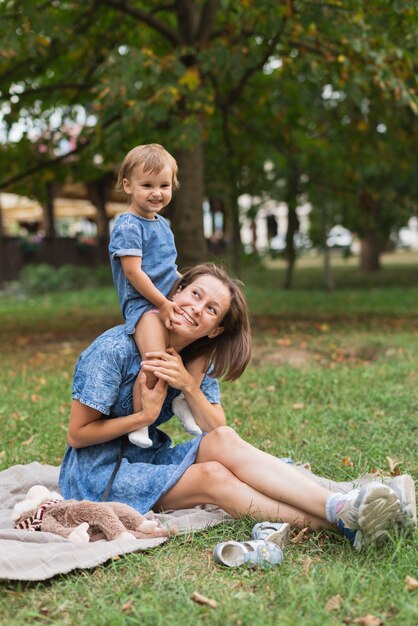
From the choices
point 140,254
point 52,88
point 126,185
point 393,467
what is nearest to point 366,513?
point 393,467

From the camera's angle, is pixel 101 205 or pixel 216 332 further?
pixel 101 205

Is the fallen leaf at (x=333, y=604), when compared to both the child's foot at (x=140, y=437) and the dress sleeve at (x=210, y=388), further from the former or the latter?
the dress sleeve at (x=210, y=388)

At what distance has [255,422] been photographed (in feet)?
17.9

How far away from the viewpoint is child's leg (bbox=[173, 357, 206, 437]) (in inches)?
143

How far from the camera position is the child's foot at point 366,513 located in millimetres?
2904

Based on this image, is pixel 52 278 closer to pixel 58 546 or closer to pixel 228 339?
pixel 228 339

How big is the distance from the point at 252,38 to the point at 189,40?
1139mm

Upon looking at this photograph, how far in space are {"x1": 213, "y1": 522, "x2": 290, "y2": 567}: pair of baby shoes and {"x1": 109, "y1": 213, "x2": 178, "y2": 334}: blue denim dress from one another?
106 centimetres

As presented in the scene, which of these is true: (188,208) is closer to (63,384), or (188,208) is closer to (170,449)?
(63,384)

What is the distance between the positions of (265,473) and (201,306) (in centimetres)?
76

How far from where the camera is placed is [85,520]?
3260 mm

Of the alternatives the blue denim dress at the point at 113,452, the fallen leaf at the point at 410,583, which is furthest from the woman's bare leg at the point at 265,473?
the fallen leaf at the point at 410,583

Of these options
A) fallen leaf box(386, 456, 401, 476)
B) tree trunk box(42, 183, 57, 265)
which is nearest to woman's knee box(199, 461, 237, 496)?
fallen leaf box(386, 456, 401, 476)

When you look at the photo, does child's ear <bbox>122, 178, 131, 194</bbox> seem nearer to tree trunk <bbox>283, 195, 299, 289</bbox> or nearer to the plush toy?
the plush toy
